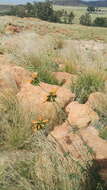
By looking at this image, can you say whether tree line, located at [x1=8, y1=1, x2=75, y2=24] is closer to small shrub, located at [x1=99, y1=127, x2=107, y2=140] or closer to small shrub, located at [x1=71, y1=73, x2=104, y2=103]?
small shrub, located at [x1=71, y1=73, x2=104, y2=103]

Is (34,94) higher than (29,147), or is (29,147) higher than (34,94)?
(34,94)

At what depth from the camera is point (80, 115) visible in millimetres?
4719

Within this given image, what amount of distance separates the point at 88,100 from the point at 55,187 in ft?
8.36

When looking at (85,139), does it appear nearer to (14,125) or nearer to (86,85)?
(14,125)

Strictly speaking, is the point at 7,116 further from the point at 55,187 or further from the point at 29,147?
the point at 55,187

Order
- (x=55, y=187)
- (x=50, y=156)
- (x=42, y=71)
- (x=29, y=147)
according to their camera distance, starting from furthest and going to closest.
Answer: (x=42, y=71) → (x=29, y=147) → (x=50, y=156) → (x=55, y=187)

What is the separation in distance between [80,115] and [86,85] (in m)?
1.37

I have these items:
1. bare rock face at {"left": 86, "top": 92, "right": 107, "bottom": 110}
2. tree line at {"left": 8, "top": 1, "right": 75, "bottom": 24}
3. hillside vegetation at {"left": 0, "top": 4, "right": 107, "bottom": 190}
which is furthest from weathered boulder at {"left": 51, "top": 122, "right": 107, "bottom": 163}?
tree line at {"left": 8, "top": 1, "right": 75, "bottom": 24}

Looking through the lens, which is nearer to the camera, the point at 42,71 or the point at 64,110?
the point at 64,110

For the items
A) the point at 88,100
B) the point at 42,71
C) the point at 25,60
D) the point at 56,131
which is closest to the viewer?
the point at 56,131

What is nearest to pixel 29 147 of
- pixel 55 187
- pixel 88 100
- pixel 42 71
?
pixel 55 187

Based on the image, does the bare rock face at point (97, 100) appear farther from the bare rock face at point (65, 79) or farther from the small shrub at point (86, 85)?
the bare rock face at point (65, 79)

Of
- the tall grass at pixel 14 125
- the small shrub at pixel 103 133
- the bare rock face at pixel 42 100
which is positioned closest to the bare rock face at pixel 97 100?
the bare rock face at pixel 42 100

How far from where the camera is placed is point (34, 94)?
4.95 m
